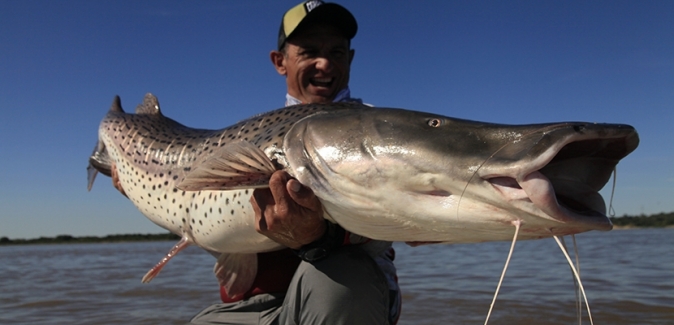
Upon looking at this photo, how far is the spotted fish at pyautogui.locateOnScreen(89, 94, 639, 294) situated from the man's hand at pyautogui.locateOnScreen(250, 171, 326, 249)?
0.06 meters

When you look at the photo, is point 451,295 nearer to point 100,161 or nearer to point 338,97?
point 338,97

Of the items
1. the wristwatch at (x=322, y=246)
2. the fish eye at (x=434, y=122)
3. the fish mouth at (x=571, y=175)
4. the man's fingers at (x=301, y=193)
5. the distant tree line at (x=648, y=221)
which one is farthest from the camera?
the distant tree line at (x=648, y=221)

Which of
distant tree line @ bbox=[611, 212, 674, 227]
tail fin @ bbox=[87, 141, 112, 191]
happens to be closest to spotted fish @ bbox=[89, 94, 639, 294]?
tail fin @ bbox=[87, 141, 112, 191]

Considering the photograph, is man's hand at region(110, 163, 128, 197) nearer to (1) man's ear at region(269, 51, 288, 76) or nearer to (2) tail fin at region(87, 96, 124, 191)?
(2) tail fin at region(87, 96, 124, 191)

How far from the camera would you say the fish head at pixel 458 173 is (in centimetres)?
151

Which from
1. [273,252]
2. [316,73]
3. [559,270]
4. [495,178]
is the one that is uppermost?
[316,73]

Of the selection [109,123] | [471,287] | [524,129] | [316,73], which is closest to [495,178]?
[524,129]

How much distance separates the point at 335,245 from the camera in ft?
9.07

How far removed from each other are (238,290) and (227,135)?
1014 millimetres

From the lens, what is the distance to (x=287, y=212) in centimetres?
238

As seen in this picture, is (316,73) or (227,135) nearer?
(227,135)

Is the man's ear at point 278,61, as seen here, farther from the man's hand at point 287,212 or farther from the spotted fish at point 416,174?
the man's hand at point 287,212

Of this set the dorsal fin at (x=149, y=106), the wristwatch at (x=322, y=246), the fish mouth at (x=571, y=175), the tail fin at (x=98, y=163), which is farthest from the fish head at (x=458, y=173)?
the tail fin at (x=98, y=163)

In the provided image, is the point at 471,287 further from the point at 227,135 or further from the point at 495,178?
the point at 495,178
